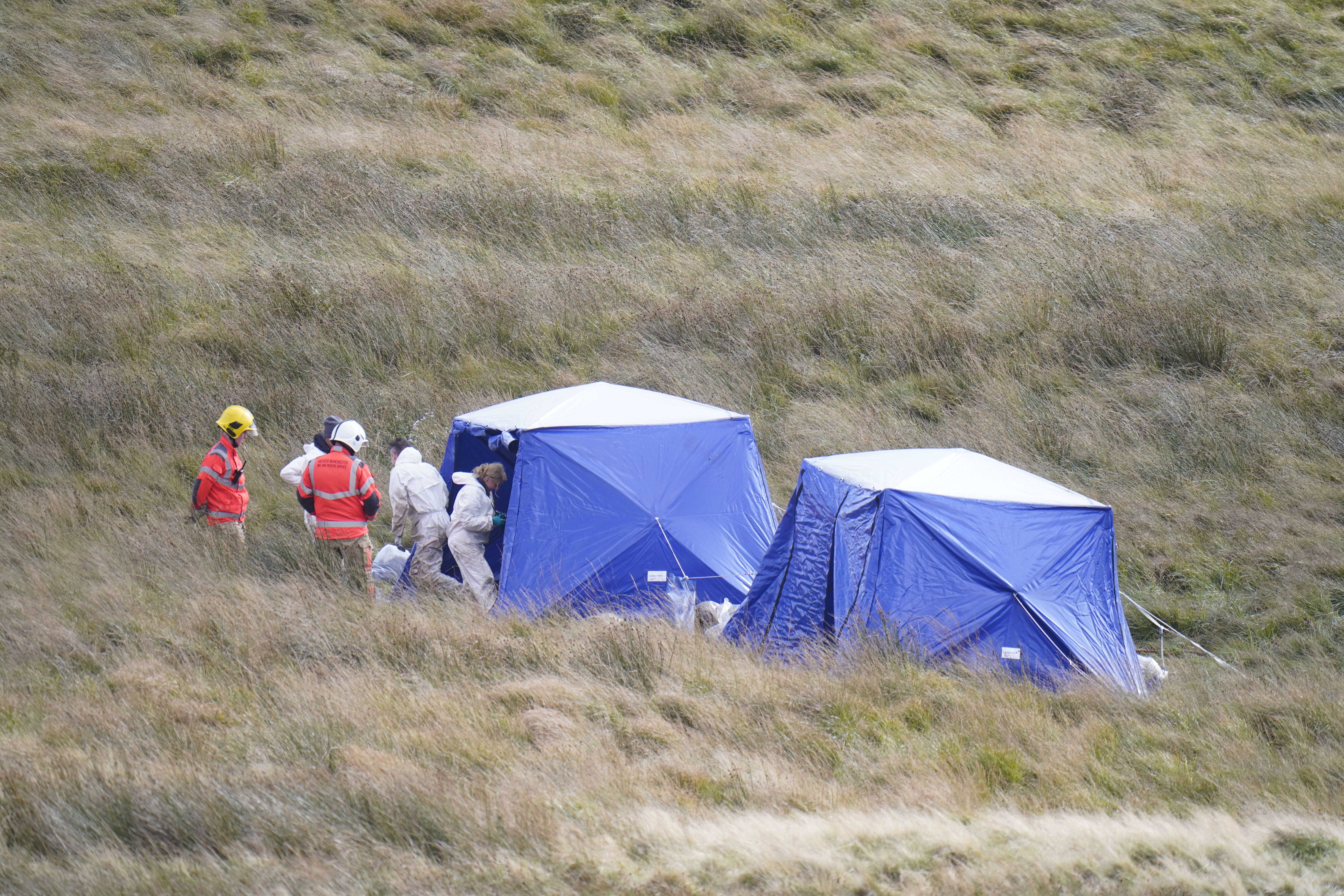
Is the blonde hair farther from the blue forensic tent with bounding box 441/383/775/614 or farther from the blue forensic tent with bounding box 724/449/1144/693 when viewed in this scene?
the blue forensic tent with bounding box 724/449/1144/693

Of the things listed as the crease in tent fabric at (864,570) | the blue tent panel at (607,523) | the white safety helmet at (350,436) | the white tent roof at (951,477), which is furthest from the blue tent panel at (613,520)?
the crease in tent fabric at (864,570)

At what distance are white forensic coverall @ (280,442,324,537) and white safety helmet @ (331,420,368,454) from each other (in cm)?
58

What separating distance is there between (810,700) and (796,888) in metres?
1.83

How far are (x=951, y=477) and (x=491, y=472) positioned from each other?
3.34 meters

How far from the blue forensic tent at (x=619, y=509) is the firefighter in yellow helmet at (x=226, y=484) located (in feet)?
6.38

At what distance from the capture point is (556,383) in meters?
11.8

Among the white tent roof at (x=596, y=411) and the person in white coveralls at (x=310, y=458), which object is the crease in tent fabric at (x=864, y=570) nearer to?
the white tent roof at (x=596, y=411)

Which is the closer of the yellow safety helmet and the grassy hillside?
the grassy hillside

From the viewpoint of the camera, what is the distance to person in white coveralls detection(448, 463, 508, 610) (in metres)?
8.12

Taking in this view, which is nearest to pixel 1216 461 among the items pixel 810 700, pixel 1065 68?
pixel 810 700

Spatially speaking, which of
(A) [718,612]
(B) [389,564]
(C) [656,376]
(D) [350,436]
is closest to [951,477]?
(A) [718,612]

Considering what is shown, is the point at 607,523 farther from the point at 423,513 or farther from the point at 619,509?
the point at 423,513

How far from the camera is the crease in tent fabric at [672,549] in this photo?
7.98 meters

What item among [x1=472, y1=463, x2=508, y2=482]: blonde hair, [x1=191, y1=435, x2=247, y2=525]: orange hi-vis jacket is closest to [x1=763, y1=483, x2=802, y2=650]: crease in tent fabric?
[x1=472, y1=463, x2=508, y2=482]: blonde hair
